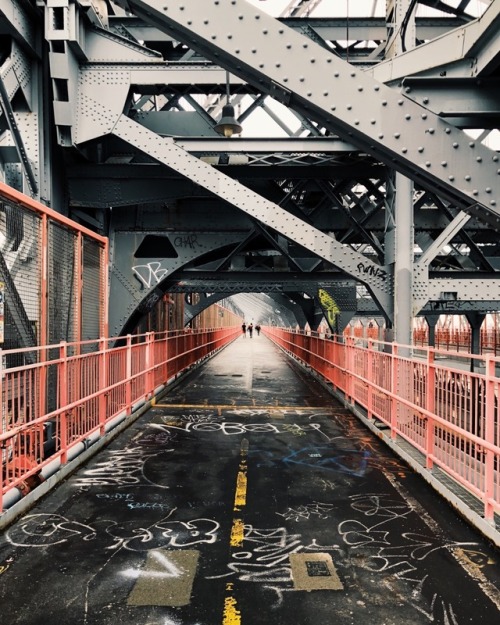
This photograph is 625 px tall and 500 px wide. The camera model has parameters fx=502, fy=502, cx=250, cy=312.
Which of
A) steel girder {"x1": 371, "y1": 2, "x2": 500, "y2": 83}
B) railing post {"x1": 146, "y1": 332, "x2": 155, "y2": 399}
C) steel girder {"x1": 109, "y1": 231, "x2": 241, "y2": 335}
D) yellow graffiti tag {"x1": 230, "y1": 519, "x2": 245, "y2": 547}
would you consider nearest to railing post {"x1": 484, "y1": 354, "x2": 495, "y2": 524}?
yellow graffiti tag {"x1": 230, "y1": 519, "x2": 245, "y2": 547}

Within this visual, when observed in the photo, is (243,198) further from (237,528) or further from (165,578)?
(165,578)

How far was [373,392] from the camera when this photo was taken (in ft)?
32.7

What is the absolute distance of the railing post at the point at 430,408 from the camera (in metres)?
6.55

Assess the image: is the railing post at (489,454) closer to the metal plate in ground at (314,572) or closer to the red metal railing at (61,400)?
the metal plate in ground at (314,572)

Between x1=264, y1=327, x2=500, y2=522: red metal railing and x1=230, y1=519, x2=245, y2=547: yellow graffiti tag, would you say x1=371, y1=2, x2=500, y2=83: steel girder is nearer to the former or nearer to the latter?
x1=264, y1=327, x2=500, y2=522: red metal railing

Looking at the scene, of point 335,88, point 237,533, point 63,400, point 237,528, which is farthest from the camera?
point 63,400

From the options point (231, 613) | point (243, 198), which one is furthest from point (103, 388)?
point (231, 613)

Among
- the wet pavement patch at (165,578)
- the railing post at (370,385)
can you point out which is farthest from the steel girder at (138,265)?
the wet pavement patch at (165,578)

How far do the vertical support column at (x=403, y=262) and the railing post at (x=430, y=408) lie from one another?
2758mm

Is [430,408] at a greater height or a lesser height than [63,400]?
lesser

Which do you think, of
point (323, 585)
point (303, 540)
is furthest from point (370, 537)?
point (323, 585)

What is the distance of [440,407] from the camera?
644cm

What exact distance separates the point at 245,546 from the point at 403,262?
666cm

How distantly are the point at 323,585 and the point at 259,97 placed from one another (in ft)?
31.2
